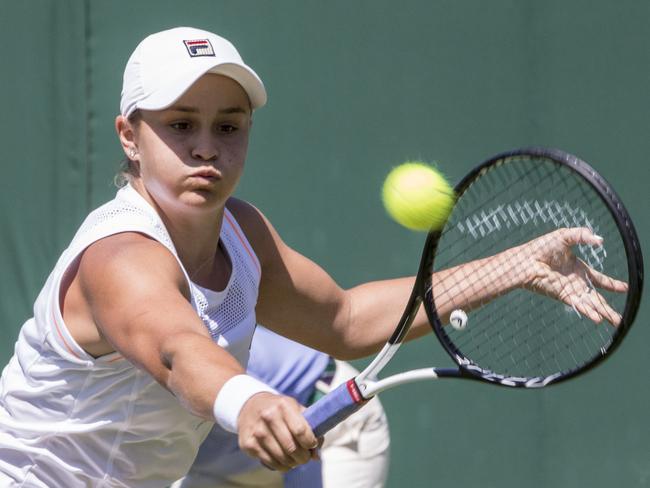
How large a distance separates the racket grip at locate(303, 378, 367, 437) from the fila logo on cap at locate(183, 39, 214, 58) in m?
0.71

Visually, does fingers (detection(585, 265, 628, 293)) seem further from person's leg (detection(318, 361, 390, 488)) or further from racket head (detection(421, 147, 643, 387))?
person's leg (detection(318, 361, 390, 488))

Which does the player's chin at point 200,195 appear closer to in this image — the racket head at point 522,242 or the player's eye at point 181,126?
the player's eye at point 181,126

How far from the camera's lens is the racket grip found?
85.7 inches

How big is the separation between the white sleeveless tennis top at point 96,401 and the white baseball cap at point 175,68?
8.1 inches

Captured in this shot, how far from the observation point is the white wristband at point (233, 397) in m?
2.06

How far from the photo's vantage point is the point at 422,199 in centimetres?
262

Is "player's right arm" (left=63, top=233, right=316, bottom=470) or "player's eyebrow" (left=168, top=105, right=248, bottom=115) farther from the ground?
"player's eyebrow" (left=168, top=105, right=248, bottom=115)

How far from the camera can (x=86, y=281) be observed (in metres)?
2.38

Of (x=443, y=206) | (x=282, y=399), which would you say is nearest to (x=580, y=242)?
(x=443, y=206)

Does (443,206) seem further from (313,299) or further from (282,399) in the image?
(282,399)

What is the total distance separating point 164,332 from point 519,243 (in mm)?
1568

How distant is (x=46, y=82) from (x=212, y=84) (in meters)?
1.85

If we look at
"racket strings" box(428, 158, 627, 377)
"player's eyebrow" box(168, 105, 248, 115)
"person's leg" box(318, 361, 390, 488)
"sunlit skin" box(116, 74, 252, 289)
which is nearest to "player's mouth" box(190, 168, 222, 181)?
"sunlit skin" box(116, 74, 252, 289)

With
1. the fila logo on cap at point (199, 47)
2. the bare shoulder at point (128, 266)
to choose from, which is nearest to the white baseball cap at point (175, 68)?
the fila logo on cap at point (199, 47)
